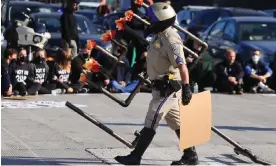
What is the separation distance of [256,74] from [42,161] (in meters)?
9.11

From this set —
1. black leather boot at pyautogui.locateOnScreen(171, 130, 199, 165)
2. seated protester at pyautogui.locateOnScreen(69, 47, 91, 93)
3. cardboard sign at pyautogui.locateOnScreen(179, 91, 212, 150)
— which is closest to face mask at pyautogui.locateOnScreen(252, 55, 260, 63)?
seated protester at pyautogui.locateOnScreen(69, 47, 91, 93)

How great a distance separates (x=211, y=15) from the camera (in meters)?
24.3

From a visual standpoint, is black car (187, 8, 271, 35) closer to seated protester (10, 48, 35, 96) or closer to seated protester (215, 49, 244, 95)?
seated protester (215, 49, 244, 95)

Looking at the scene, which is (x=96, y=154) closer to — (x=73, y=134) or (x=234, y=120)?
(x=73, y=134)

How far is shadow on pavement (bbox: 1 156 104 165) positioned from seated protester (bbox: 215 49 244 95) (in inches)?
314

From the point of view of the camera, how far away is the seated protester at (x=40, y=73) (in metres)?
15.5

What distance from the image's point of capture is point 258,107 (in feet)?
46.9

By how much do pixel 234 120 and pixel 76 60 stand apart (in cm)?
436

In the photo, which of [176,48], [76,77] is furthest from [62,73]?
[176,48]

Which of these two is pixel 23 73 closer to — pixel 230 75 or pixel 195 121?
pixel 230 75

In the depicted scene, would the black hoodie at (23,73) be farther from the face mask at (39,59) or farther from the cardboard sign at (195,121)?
the cardboard sign at (195,121)

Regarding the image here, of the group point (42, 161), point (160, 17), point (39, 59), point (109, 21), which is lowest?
point (109, 21)

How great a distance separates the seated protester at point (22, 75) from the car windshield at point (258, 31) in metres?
5.47

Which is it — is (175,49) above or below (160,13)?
below
